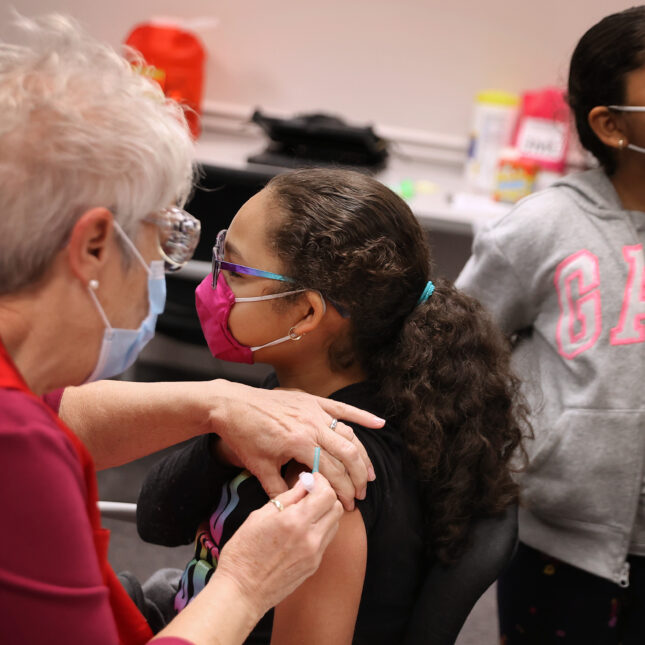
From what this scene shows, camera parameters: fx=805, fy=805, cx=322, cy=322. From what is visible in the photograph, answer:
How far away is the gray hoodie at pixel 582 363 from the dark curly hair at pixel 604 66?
0.08 meters

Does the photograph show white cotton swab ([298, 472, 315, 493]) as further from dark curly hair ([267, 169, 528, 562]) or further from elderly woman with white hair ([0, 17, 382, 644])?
dark curly hair ([267, 169, 528, 562])

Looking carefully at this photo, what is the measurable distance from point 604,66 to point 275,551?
113cm

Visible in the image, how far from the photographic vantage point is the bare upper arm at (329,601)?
112cm

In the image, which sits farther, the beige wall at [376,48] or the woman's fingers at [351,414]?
the beige wall at [376,48]

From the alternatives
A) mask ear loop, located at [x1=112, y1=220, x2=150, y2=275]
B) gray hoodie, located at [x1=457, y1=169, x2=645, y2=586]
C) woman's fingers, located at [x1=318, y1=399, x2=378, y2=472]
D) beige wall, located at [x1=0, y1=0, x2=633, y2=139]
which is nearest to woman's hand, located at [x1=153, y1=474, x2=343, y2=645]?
woman's fingers, located at [x1=318, y1=399, x2=378, y2=472]

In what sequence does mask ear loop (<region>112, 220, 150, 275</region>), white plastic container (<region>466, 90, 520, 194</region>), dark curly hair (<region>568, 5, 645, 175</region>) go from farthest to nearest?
white plastic container (<region>466, 90, 520, 194</region>), dark curly hair (<region>568, 5, 645, 175</region>), mask ear loop (<region>112, 220, 150, 275</region>)

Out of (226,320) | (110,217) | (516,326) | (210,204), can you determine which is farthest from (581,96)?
(210,204)

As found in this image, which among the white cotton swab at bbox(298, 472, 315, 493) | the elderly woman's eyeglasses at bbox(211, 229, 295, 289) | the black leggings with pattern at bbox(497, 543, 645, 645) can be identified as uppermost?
the elderly woman's eyeglasses at bbox(211, 229, 295, 289)

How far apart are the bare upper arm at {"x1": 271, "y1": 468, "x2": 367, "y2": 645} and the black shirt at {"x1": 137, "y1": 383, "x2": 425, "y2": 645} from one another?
2.6 inches

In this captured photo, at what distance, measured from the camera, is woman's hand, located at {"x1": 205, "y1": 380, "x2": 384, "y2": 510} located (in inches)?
45.9

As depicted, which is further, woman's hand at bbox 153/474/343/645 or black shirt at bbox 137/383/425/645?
black shirt at bbox 137/383/425/645

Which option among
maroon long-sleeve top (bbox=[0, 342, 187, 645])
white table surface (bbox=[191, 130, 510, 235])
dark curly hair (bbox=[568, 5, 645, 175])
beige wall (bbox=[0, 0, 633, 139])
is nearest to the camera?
maroon long-sleeve top (bbox=[0, 342, 187, 645])

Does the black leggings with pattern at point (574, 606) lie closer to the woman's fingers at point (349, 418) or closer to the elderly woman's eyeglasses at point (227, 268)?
the woman's fingers at point (349, 418)

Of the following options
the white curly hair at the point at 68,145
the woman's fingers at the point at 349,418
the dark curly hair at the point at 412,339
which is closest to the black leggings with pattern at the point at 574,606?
the dark curly hair at the point at 412,339
